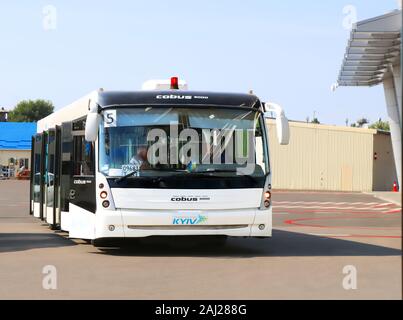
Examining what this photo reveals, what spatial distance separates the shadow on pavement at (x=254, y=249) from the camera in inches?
543

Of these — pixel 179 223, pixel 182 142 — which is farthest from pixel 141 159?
pixel 179 223

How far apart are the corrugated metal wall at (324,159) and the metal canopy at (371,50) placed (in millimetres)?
10999

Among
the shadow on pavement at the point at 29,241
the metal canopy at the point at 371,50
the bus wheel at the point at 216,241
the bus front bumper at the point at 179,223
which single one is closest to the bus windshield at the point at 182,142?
the bus front bumper at the point at 179,223

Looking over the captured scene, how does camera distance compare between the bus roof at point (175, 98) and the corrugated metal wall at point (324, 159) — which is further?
the corrugated metal wall at point (324, 159)

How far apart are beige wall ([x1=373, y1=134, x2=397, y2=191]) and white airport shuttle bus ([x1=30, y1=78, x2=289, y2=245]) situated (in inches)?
1921

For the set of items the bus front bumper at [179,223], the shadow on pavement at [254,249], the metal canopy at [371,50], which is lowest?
the shadow on pavement at [254,249]

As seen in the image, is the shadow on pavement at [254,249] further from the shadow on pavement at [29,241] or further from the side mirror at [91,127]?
the side mirror at [91,127]

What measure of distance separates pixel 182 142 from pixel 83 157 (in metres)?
1.92

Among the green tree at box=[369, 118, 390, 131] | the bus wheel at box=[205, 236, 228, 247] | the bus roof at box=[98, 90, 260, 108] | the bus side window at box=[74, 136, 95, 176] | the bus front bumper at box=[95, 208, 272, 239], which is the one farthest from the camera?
the green tree at box=[369, 118, 390, 131]

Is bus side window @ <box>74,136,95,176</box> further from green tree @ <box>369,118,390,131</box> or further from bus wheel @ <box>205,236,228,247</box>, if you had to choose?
green tree @ <box>369,118,390,131</box>

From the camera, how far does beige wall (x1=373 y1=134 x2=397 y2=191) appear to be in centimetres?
6141

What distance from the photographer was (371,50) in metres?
39.5

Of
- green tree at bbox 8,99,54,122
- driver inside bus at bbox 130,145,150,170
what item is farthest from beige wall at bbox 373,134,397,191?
green tree at bbox 8,99,54,122
